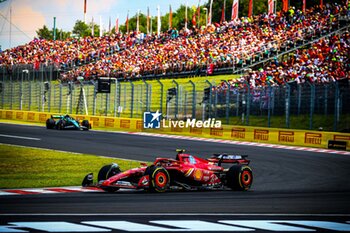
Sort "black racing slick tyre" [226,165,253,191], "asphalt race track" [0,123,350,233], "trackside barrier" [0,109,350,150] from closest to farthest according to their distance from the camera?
"asphalt race track" [0,123,350,233] < "black racing slick tyre" [226,165,253,191] < "trackside barrier" [0,109,350,150]

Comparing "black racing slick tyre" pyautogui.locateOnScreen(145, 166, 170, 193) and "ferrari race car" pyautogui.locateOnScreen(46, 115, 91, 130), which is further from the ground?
"ferrari race car" pyautogui.locateOnScreen(46, 115, 91, 130)

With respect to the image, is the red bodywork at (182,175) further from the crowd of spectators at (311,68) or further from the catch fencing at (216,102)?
the crowd of spectators at (311,68)

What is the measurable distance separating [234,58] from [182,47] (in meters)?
9.30

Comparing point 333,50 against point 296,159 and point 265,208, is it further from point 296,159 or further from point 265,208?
point 265,208

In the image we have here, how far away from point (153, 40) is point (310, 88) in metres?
32.6

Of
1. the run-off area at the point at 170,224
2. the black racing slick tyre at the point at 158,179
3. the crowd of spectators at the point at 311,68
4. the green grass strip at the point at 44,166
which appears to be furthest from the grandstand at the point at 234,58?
the run-off area at the point at 170,224

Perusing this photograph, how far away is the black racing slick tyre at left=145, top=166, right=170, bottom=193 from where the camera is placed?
546 inches

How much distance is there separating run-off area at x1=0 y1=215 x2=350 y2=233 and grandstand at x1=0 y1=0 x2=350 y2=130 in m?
19.4

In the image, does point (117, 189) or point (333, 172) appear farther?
point (333, 172)

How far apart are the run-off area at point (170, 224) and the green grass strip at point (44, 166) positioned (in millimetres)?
6323

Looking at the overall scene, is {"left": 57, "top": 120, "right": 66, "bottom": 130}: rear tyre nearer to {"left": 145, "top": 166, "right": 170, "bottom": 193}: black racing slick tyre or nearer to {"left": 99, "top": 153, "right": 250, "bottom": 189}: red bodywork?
{"left": 99, "top": 153, "right": 250, "bottom": 189}: red bodywork

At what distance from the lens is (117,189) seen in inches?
560

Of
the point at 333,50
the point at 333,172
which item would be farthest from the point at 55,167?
the point at 333,50

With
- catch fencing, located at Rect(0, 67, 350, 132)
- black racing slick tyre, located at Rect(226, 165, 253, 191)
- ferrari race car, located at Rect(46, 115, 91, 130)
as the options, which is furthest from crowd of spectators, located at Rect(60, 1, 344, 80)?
black racing slick tyre, located at Rect(226, 165, 253, 191)
